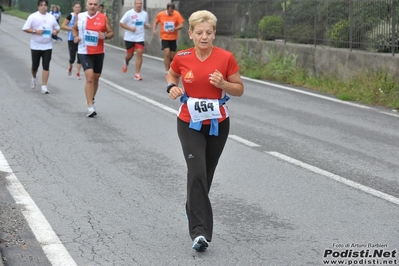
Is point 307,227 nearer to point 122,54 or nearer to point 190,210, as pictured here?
point 190,210

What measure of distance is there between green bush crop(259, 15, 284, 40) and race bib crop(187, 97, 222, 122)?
15242 mm

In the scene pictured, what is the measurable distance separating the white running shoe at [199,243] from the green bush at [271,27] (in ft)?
50.9

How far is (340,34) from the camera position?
61.2 feet

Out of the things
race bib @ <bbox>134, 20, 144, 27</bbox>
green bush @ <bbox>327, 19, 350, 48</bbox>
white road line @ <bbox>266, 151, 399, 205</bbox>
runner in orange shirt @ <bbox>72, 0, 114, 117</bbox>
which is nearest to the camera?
white road line @ <bbox>266, 151, 399, 205</bbox>

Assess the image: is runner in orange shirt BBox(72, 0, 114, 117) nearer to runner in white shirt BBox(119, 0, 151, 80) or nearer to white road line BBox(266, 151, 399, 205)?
white road line BBox(266, 151, 399, 205)

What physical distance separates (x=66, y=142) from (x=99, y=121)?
1.95 m

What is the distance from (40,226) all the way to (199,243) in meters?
1.46

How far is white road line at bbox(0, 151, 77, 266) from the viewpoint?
6227 mm

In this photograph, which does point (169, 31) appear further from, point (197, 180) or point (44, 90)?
point (197, 180)

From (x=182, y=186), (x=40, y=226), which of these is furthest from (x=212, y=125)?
(x=182, y=186)

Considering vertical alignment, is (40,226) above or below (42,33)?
below

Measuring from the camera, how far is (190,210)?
6.43m

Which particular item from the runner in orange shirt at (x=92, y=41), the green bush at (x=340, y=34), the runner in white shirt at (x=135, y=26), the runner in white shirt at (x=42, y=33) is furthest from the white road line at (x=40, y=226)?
the runner in white shirt at (x=135, y=26)

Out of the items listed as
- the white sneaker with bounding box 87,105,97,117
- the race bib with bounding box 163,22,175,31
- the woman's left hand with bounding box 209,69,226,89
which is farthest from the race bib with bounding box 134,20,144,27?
the woman's left hand with bounding box 209,69,226,89
